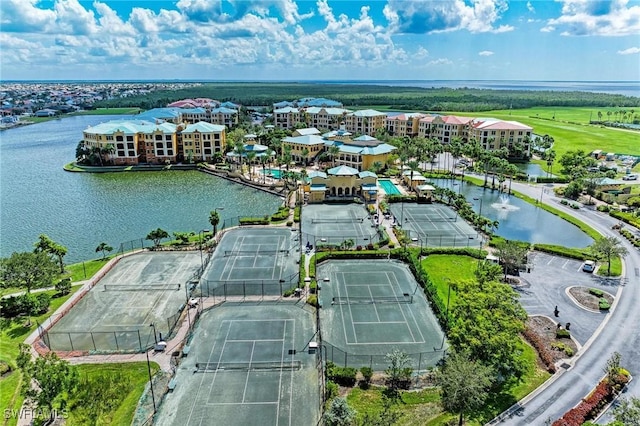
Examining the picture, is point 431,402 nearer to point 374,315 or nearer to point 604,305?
point 374,315

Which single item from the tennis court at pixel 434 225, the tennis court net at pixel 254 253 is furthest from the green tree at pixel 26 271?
the tennis court at pixel 434 225

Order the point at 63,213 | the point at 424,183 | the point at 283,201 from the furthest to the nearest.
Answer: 1. the point at 424,183
2. the point at 283,201
3. the point at 63,213

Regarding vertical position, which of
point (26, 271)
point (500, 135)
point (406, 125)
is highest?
point (406, 125)

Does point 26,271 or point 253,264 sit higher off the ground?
point 26,271

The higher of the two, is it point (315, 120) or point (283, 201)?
point (315, 120)

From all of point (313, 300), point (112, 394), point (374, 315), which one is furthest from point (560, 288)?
point (112, 394)

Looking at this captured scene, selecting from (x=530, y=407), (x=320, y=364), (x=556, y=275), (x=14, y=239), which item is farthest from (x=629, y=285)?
(x=14, y=239)

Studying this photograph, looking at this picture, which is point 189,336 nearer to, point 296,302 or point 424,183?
point 296,302

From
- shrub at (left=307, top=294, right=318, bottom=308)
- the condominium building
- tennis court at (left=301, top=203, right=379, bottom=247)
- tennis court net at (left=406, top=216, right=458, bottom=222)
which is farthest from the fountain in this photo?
the condominium building

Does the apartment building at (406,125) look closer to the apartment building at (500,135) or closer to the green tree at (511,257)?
the apartment building at (500,135)
